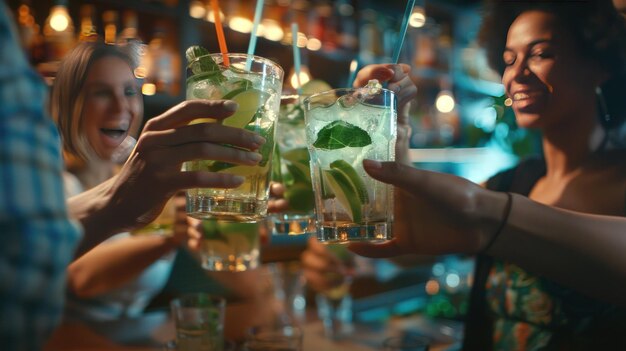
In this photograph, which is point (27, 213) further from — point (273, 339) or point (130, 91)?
point (273, 339)

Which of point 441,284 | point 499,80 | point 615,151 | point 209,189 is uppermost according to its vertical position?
point 499,80

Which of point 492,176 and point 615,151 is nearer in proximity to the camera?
point 615,151

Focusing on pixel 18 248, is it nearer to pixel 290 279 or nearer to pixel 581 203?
pixel 581 203

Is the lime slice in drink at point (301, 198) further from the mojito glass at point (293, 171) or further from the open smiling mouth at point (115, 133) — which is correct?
the open smiling mouth at point (115, 133)

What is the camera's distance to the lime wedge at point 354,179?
969 millimetres

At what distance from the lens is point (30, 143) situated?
0.60 m

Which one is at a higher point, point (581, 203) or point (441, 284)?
point (581, 203)

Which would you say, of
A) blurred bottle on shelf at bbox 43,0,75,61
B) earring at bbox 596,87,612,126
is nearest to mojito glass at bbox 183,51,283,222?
earring at bbox 596,87,612,126

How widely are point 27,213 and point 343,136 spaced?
542 millimetres

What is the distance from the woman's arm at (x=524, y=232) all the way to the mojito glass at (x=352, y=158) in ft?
0.28

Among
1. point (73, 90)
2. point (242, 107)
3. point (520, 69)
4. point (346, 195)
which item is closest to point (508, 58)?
point (520, 69)

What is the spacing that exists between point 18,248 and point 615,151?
122cm

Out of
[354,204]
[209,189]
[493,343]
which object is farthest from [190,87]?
[493,343]

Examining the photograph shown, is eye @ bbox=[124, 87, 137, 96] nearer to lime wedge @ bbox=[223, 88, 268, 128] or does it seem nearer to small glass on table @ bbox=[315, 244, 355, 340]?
lime wedge @ bbox=[223, 88, 268, 128]
